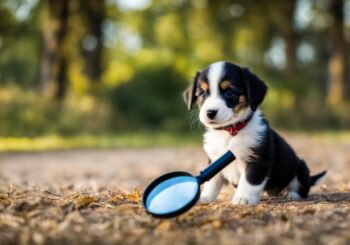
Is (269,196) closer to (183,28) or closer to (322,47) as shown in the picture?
(183,28)

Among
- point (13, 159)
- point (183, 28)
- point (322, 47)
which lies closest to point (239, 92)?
point (13, 159)

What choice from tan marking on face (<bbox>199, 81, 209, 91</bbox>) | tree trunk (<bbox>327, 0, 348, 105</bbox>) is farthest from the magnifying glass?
tree trunk (<bbox>327, 0, 348, 105</bbox>)

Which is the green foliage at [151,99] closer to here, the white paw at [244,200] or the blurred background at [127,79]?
the blurred background at [127,79]

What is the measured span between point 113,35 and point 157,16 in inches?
313

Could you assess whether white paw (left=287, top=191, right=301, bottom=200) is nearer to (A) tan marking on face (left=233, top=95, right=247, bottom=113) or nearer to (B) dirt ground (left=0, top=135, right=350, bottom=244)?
(B) dirt ground (left=0, top=135, right=350, bottom=244)

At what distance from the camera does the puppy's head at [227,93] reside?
5.59m

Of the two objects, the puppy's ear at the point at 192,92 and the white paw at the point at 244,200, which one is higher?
the puppy's ear at the point at 192,92

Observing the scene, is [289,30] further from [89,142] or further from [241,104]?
[241,104]

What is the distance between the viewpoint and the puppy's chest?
5.80m

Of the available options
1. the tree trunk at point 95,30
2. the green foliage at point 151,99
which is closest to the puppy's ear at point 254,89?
the green foliage at point 151,99

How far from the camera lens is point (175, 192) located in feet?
17.0

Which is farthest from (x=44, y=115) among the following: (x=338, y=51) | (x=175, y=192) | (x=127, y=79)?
(x=175, y=192)

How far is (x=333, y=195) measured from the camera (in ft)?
22.9

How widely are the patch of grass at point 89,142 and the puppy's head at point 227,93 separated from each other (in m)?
13.3
